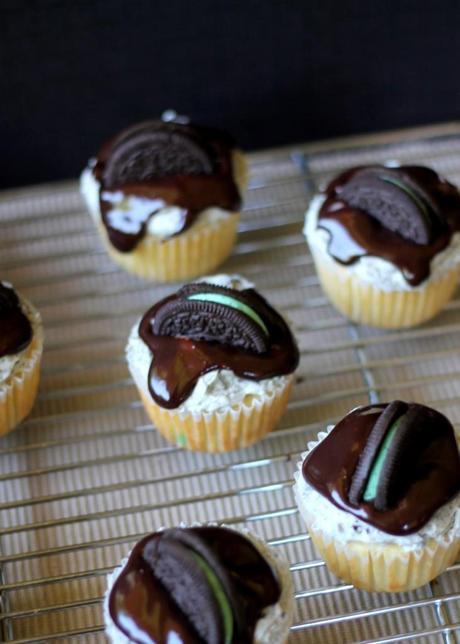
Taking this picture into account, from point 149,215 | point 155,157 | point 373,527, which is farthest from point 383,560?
point 155,157

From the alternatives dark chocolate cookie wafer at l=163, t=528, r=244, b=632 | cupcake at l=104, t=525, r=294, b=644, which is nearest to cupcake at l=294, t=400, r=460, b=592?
cupcake at l=104, t=525, r=294, b=644

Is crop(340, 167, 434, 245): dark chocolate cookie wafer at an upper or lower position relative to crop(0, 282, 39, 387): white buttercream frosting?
upper

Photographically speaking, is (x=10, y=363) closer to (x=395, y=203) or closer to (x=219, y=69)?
(x=395, y=203)

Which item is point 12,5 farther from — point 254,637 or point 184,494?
point 254,637

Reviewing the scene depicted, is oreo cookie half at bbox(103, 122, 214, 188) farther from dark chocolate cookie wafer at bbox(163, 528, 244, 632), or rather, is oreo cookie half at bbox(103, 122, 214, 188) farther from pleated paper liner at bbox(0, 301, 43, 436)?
dark chocolate cookie wafer at bbox(163, 528, 244, 632)

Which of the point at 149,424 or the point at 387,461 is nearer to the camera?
the point at 387,461

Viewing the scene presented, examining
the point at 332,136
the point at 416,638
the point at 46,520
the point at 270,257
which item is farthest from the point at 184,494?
the point at 332,136
